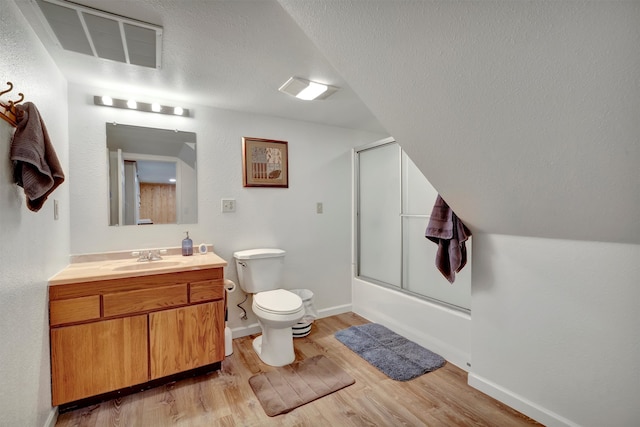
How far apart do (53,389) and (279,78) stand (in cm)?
230

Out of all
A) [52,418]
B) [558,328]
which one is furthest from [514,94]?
[52,418]

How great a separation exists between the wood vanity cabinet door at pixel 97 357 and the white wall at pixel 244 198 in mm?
695

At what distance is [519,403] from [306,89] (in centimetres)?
241

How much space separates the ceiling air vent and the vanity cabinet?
1328 mm

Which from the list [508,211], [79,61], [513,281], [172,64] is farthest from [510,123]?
[79,61]

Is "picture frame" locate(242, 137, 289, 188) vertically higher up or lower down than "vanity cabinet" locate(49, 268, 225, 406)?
higher up

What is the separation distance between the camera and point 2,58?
111 cm

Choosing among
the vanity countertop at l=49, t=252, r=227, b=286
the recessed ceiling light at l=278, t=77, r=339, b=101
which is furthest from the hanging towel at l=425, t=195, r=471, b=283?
the vanity countertop at l=49, t=252, r=227, b=286

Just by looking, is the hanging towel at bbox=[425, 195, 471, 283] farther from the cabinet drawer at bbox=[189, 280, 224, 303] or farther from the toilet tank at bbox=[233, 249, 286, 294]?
the cabinet drawer at bbox=[189, 280, 224, 303]

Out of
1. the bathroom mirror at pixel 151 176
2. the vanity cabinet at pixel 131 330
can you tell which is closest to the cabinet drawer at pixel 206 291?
the vanity cabinet at pixel 131 330

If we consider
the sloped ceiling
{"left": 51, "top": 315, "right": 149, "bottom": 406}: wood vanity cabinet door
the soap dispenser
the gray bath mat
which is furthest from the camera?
the soap dispenser

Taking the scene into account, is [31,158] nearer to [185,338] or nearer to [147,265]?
[147,265]

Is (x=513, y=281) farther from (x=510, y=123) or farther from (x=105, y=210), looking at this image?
(x=105, y=210)

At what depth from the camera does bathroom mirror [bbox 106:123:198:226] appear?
7.23ft
